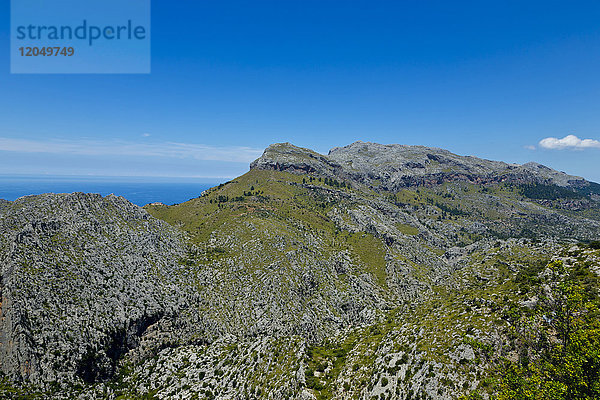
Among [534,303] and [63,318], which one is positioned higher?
[534,303]

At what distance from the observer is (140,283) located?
91750 millimetres

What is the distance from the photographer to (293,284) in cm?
11144

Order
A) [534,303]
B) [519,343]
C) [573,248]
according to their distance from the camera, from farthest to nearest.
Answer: [573,248] < [534,303] < [519,343]

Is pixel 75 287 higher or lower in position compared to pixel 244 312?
higher

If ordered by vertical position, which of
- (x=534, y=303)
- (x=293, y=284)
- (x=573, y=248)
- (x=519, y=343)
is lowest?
(x=293, y=284)

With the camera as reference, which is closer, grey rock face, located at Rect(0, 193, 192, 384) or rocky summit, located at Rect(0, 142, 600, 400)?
rocky summit, located at Rect(0, 142, 600, 400)

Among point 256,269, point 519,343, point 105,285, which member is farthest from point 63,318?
point 519,343

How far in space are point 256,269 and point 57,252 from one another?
2724 inches

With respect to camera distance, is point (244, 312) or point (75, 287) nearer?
point (75, 287)

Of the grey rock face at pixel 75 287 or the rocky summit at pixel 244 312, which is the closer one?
the rocky summit at pixel 244 312

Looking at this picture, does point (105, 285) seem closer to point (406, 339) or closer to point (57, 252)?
point (57, 252)

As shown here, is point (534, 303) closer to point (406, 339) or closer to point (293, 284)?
point (406, 339)

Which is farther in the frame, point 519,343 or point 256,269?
point 256,269

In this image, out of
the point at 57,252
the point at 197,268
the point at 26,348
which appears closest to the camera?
the point at 26,348
